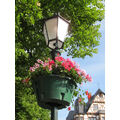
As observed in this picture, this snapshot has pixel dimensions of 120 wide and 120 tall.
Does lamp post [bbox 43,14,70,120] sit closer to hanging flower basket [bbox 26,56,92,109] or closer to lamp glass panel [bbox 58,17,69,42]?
lamp glass panel [bbox 58,17,69,42]

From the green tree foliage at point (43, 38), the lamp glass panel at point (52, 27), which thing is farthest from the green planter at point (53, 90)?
the green tree foliage at point (43, 38)

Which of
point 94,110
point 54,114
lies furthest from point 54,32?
point 94,110

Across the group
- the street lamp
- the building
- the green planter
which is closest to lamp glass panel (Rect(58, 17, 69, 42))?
the street lamp

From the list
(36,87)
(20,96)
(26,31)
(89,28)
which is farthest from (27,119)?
(36,87)

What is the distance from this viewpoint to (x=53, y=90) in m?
3.21

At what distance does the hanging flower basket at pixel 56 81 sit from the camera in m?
3.22

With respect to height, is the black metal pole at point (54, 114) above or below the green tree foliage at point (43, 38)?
below

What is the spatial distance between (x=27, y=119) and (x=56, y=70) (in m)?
9.50

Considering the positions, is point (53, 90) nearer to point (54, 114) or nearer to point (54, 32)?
point (54, 114)

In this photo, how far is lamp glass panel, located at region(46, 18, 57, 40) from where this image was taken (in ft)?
12.1

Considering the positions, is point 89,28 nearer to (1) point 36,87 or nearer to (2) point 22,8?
(2) point 22,8

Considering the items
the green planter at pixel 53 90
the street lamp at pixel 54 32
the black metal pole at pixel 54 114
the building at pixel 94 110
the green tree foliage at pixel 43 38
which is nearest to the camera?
the black metal pole at pixel 54 114

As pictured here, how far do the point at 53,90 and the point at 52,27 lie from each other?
123 centimetres

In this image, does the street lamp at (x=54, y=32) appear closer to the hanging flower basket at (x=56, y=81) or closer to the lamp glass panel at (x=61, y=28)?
the lamp glass panel at (x=61, y=28)
